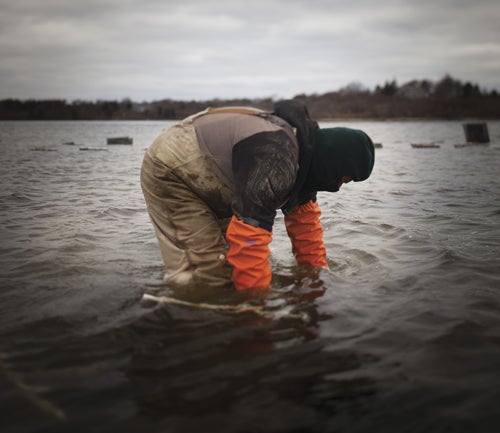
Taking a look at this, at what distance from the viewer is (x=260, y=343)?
8.13 feet

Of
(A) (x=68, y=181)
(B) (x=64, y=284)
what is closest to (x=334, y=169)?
(B) (x=64, y=284)

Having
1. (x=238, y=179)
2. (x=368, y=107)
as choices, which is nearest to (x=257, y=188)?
(x=238, y=179)

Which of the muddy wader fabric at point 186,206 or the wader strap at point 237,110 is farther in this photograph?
the muddy wader fabric at point 186,206

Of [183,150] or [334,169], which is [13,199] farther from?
[334,169]

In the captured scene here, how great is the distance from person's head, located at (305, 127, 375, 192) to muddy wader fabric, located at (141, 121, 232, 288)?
66 centimetres

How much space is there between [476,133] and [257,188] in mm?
24156

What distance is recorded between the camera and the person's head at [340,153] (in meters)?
2.71

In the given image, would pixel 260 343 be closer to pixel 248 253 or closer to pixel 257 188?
pixel 248 253

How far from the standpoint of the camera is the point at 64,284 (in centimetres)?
343

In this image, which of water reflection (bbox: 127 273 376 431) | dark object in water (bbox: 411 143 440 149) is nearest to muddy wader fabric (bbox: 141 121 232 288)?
water reflection (bbox: 127 273 376 431)

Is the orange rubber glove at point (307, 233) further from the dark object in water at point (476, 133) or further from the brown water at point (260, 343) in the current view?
the dark object in water at point (476, 133)

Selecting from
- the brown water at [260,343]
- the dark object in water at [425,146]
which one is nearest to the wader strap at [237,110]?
the brown water at [260,343]

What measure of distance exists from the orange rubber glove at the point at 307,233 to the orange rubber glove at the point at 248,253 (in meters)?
0.83

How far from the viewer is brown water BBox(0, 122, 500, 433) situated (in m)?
1.89
